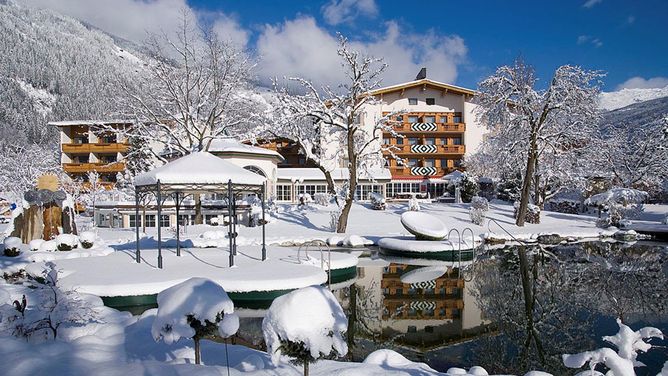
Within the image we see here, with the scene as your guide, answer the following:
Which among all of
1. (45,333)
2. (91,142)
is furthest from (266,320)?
(91,142)

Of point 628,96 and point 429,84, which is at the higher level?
point 628,96

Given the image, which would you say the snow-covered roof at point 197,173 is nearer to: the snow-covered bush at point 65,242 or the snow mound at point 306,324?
the snow-covered bush at point 65,242

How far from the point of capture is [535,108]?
25.2 metres

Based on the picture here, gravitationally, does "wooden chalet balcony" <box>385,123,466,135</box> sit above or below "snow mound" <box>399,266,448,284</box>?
above

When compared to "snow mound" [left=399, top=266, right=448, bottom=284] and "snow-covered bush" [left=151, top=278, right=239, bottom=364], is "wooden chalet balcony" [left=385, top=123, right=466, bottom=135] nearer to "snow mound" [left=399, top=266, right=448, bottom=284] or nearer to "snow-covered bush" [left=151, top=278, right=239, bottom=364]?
"snow mound" [left=399, top=266, right=448, bottom=284]

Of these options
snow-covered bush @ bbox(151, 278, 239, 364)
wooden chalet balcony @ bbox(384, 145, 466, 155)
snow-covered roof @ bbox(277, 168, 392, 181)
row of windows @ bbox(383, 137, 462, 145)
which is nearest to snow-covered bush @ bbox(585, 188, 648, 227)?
snow-covered roof @ bbox(277, 168, 392, 181)

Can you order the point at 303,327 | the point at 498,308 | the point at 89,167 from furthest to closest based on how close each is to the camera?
1. the point at 89,167
2. the point at 498,308
3. the point at 303,327

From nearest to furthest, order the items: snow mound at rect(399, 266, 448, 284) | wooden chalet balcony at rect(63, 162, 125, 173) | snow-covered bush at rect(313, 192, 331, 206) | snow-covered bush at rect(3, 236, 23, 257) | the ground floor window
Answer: snow mound at rect(399, 266, 448, 284)
snow-covered bush at rect(3, 236, 23, 257)
snow-covered bush at rect(313, 192, 331, 206)
the ground floor window
wooden chalet balcony at rect(63, 162, 125, 173)

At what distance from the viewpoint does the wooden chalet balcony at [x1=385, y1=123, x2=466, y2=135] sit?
47094 mm

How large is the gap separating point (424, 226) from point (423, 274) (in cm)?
418

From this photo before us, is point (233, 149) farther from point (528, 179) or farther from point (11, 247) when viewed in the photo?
point (11, 247)

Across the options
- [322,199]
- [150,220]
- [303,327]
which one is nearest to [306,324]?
[303,327]

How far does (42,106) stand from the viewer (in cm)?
9388

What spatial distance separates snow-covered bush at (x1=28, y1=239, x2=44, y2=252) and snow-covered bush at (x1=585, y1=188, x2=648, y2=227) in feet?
87.5
